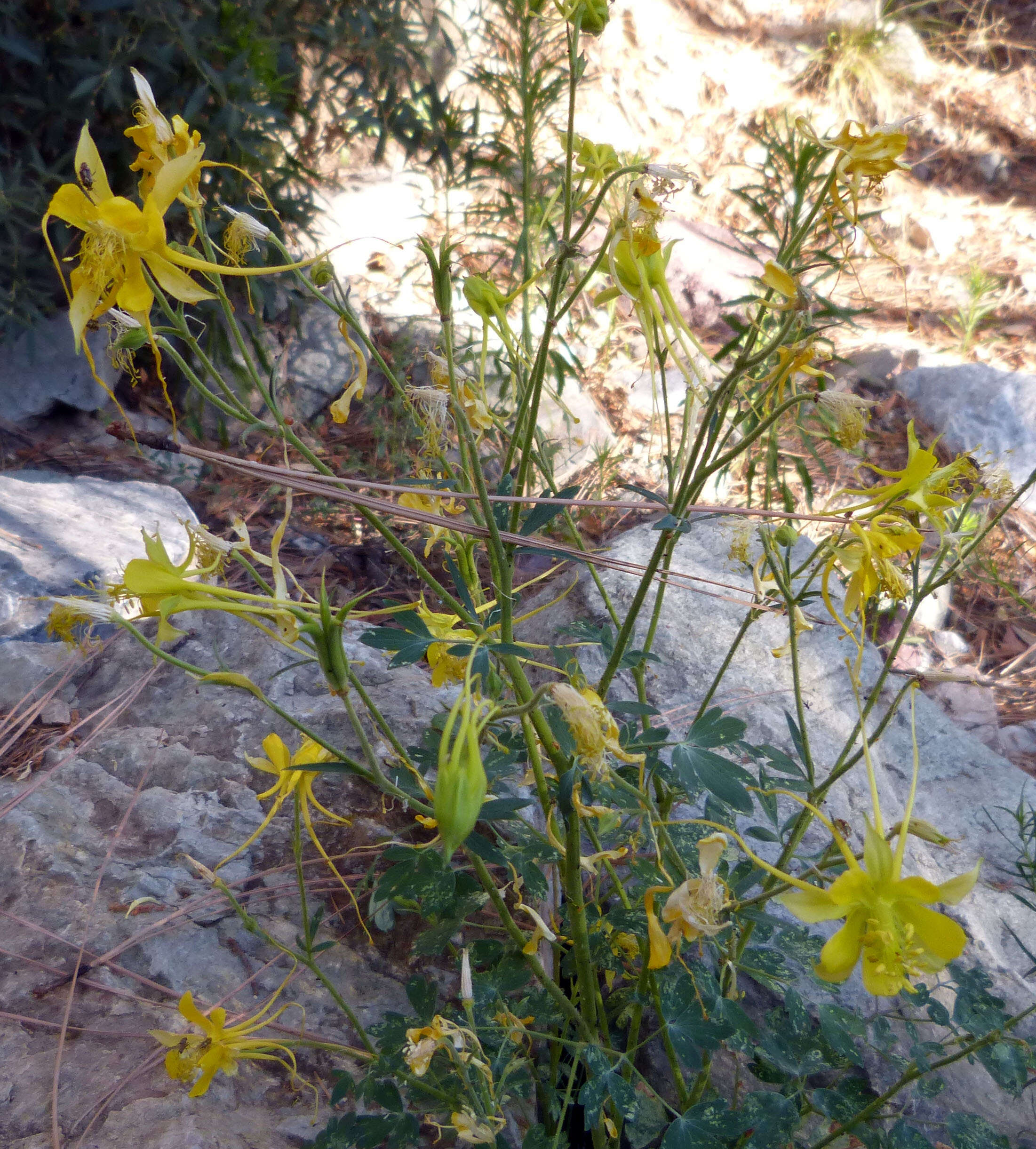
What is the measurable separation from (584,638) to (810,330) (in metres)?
0.41

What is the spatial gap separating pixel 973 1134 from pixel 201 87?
261cm

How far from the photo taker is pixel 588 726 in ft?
1.95

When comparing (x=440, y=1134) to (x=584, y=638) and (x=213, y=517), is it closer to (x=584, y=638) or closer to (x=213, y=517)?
(x=584, y=638)

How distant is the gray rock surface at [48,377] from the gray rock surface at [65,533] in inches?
18.1

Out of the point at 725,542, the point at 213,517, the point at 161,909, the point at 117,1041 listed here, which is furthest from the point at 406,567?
the point at 117,1041

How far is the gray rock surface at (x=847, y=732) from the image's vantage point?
46.6 inches

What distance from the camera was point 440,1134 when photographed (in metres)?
0.78

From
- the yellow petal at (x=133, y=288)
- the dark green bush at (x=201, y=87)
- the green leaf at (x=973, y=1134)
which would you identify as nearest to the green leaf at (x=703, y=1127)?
the green leaf at (x=973, y=1134)

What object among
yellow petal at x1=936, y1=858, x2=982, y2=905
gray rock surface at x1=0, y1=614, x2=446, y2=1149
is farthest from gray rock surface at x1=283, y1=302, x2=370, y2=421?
yellow petal at x1=936, y1=858, x2=982, y2=905

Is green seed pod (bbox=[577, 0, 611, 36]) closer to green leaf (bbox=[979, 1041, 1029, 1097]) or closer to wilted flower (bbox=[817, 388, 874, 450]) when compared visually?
wilted flower (bbox=[817, 388, 874, 450])

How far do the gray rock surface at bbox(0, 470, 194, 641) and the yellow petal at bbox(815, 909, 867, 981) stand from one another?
4.37 ft

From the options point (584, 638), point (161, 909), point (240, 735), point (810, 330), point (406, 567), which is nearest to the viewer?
point (810, 330)

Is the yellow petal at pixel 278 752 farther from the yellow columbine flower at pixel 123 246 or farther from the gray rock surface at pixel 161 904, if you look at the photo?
the yellow columbine flower at pixel 123 246

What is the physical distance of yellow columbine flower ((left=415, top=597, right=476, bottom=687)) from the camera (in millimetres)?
739
